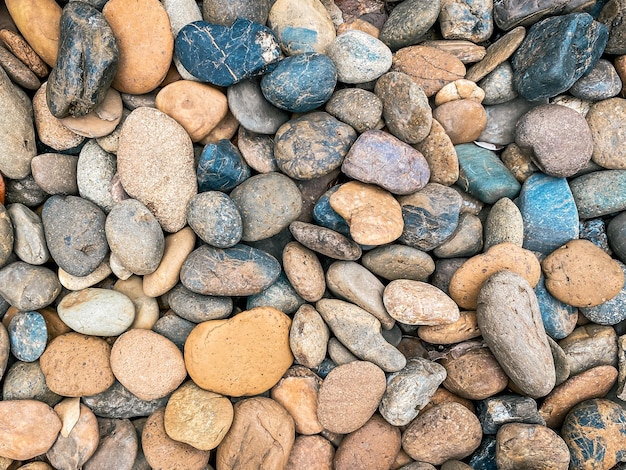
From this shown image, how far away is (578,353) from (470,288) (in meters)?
0.63

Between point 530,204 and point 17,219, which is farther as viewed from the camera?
point 530,204

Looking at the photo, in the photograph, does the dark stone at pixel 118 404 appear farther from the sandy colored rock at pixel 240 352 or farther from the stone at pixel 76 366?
the sandy colored rock at pixel 240 352

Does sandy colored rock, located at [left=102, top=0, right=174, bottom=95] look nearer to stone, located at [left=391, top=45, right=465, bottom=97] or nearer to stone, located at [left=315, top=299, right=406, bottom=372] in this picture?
stone, located at [left=391, top=45, right=465, bottom=97]

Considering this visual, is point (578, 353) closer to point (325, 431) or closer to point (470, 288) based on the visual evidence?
point (470, 288)

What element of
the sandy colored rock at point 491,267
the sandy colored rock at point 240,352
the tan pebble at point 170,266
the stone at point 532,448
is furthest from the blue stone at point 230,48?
the stone at point 532,448

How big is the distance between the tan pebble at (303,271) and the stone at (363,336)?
4.4 inches

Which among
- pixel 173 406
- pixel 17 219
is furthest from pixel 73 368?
pixel 17 219

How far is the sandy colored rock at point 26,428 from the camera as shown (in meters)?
2.09

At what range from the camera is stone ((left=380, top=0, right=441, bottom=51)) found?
2.34 m

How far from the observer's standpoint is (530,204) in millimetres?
2404

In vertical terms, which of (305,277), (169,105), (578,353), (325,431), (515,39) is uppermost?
(515,39)

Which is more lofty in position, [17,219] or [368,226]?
[368,226]

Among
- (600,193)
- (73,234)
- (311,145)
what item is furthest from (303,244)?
(600,193)

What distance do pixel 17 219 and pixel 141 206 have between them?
0.57m
